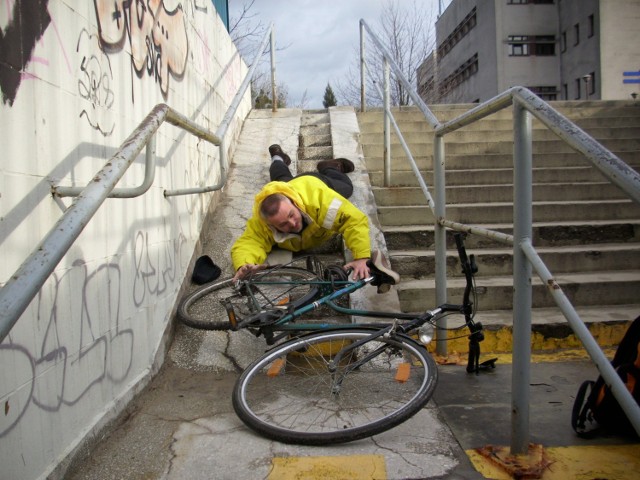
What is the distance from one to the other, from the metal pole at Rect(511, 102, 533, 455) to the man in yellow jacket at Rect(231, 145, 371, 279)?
105 cm

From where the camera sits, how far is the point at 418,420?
92.0 inches

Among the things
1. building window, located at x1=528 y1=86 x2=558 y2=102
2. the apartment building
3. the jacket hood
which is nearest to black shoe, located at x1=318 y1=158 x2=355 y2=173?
the jacket hood

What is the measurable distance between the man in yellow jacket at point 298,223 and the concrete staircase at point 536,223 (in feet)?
2.24

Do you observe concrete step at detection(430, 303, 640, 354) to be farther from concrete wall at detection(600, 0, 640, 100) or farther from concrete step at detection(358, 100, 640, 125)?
concrete wall at detection(600, 0, 640, 100)

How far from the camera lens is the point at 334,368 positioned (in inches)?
96.8

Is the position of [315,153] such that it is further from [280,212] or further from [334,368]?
[334,368]

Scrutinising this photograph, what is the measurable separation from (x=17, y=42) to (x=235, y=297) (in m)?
1.82

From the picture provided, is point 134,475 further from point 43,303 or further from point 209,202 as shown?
point 209,202

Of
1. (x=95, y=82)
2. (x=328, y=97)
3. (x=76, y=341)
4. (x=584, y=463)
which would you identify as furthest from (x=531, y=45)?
(x=76, y=341)

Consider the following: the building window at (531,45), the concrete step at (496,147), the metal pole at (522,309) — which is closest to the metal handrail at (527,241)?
the metal pole at (522,309)

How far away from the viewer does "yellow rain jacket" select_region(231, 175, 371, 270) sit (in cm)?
320

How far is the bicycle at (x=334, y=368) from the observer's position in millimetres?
2232

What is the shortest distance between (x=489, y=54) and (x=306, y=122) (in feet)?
74.6

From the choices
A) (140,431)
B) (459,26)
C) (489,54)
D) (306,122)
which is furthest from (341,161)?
(459,26)
